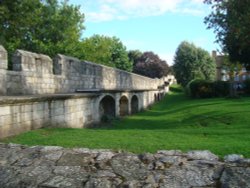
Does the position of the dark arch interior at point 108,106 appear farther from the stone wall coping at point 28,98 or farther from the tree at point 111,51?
the tree at point 111,51

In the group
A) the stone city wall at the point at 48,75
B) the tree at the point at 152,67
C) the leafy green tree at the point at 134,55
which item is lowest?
the stone city wall at the point at 48,75

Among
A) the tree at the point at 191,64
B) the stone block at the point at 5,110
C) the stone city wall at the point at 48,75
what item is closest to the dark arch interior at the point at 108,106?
the stone city wall at the point at 48,75

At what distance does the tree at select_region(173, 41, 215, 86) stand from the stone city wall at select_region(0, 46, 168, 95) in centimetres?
4206

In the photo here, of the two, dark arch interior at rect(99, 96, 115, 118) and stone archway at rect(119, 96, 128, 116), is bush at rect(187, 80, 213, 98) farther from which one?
dark arch interior at rect(99, 96, 115, 118)

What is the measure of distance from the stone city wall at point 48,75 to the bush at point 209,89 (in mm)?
17733

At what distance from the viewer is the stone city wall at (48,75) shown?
967 centimetres

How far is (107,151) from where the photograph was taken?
17.1 feet

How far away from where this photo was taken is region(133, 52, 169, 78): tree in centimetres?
7500

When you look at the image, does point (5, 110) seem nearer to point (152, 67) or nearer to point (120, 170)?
point (120, 170)

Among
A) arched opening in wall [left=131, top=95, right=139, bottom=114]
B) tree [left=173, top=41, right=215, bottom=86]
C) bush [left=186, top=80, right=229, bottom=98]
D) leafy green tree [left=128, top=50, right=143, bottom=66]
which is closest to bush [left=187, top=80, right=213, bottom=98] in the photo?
bush [left=186, top=80, right=229, bottom=98]

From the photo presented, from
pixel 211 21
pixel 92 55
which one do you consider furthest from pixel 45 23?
pixel 211 21

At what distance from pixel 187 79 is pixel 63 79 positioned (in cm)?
4829

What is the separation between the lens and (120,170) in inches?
186

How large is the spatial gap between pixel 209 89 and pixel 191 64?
26501 mm
